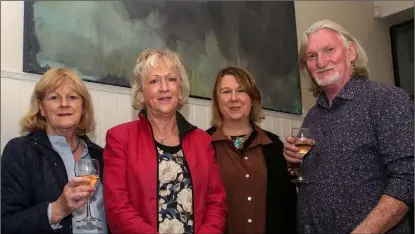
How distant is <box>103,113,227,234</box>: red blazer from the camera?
68.8 inches

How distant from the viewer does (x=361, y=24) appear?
4328 mm

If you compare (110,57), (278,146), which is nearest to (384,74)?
(278,146)

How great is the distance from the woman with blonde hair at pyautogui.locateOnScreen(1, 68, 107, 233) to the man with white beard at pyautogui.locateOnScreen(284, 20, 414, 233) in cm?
89

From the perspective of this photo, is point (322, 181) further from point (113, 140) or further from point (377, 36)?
point (377, 36)

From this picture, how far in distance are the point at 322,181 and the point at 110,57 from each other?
53.1 inches

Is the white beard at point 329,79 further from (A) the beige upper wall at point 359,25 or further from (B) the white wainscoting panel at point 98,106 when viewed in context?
(A) the beige upper wall at point 359,25

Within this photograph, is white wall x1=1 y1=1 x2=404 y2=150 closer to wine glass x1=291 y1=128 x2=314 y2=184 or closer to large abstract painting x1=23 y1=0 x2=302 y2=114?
large abstract painting x1=23 y1=0 x2=302 y2=114

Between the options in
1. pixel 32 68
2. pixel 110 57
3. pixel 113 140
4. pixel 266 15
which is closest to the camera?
pixel 113 140

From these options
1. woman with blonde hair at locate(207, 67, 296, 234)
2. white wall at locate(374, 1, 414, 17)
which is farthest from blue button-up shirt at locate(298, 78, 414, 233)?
white wall at locate(374, 1, 414, 17)

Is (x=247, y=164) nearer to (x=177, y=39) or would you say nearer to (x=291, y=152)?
(x=291, y=152)

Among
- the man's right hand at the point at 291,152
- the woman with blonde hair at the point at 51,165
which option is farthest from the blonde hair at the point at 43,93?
the man's right hand at the point at 291,152

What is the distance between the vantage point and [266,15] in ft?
11.6

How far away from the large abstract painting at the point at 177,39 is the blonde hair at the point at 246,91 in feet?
1.68

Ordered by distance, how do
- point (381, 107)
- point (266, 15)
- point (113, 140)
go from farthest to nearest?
1. point (266, 15)
2. point (113, 140)
3. point (381, 107)
